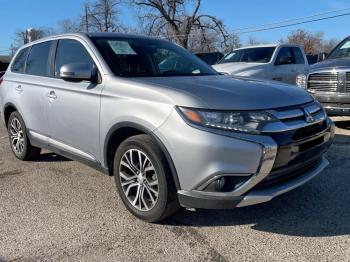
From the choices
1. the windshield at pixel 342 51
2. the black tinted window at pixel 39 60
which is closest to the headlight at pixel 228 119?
the black tinted window at pixel 39 60

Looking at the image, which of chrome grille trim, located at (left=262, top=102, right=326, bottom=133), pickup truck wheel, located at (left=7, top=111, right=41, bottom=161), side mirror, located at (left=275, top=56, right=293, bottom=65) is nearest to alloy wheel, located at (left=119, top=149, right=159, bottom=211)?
chrome grille trim, located at (left=262, top=102, right=326, bottom=133)

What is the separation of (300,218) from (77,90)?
8.33 ft

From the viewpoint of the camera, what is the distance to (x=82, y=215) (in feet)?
12.9

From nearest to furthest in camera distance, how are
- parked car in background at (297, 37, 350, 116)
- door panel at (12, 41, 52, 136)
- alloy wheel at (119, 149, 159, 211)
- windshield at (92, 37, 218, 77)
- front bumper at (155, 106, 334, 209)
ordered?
front bumper at (155, 106, 334, 209) → alloy wheel at (119, 149, 159, 211) → windshield at (92, 37, 218, 77) → door panel at (12, 41, 52, 136) → parked car in background at (297, 37, 350, 116)

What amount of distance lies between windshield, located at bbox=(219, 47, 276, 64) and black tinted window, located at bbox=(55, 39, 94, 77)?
22.8 feet

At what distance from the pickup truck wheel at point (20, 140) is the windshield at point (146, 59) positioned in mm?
2001

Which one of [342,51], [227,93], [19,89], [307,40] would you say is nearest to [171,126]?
[227,93]

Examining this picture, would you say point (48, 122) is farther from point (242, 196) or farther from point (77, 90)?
point (242, 196)

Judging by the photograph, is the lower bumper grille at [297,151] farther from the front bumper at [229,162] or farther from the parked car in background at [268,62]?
the parked car in background at [268,62]

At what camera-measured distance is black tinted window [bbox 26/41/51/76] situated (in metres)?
5.16

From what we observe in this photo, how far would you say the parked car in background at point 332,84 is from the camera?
713 centimetres

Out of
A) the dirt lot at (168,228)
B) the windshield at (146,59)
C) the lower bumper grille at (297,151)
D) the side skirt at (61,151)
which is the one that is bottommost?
the dirt lot at (168,228)

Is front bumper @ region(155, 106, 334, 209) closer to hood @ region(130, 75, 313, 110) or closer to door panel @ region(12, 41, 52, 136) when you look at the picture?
hood @ region(130, 75, 313, 110)

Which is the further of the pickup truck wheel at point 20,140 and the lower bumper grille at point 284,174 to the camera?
the pickup truck wheel at point 20,140
